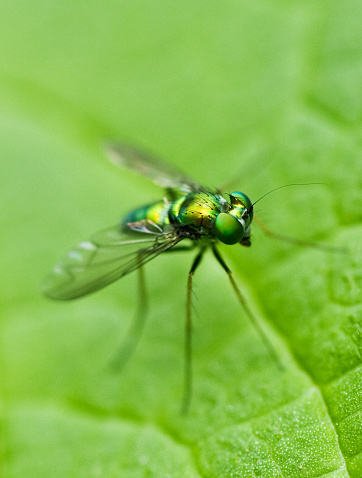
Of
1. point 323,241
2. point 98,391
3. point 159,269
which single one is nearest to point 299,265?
point 323,241

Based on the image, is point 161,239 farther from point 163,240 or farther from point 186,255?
point 186,255

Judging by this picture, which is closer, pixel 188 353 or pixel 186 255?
pixel 188 353

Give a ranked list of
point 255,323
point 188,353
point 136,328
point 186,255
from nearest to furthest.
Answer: point 255,323
point 188,353
point 136,328
point 186,255

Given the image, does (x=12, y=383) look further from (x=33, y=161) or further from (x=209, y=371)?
(x=33, y=161)

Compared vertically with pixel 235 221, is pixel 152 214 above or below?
above

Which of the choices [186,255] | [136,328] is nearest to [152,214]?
[186,255]

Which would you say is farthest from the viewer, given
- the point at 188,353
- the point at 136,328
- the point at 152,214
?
the point at 136,328

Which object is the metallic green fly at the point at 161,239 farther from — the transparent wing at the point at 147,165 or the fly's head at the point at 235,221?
the transparent wing at the point at 147,165

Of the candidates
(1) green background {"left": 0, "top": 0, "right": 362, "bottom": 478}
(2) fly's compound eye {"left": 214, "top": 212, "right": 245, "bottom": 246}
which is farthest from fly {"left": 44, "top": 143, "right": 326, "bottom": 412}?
(1) green background {"left": 0, "top": 0, "right": 362, "bottom": 478}
